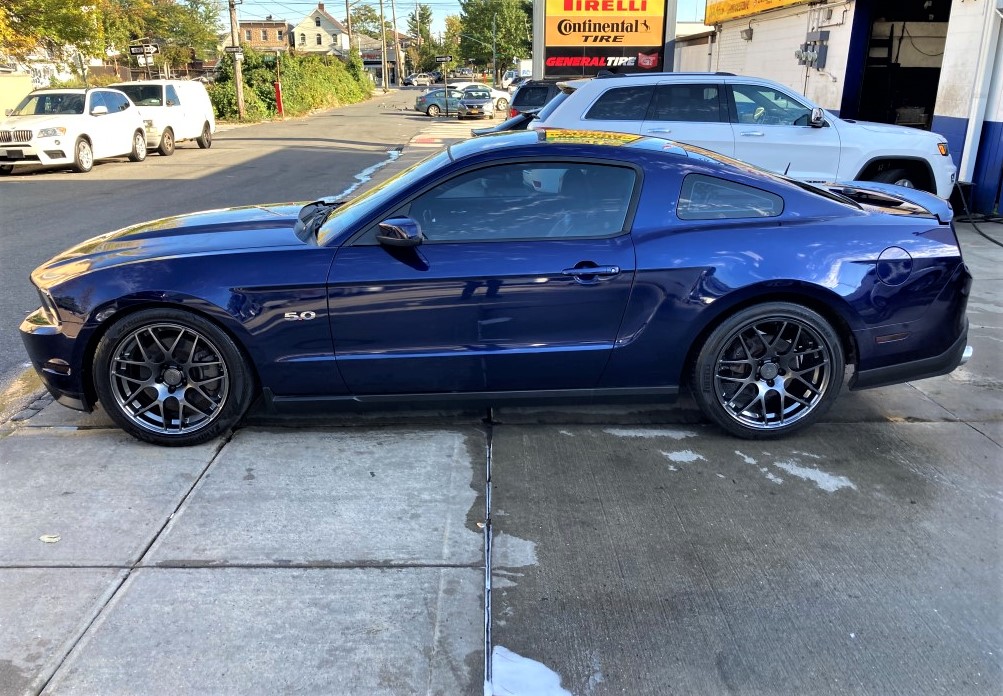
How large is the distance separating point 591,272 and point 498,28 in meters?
81.4

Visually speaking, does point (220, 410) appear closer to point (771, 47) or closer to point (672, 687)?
point (672, 687)

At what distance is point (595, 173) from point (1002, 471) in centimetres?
252

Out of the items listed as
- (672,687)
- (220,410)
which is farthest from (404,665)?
(220,410)

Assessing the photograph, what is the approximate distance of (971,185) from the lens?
10555 millimetres

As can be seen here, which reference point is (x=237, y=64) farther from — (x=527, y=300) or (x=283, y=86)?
(x=527, y=300)

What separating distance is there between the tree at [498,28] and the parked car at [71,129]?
63794 mm

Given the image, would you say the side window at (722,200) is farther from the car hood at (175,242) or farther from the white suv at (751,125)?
the white suv at (751,125)

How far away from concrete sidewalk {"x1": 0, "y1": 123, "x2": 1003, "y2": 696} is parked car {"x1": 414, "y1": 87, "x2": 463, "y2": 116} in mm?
35670

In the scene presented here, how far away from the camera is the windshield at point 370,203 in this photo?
Result: 156 inches

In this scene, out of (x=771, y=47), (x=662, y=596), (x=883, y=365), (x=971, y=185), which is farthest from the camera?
(x=771, y=47)

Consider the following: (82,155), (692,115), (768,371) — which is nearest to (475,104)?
(82,155)

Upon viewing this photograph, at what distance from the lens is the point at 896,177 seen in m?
9.07

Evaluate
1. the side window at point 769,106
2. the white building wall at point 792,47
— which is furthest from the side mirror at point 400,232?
the white building wall at point 792,47

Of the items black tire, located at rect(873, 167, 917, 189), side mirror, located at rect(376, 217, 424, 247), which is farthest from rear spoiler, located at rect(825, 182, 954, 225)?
black tire, located at rect(873, 167, 917, 189)
